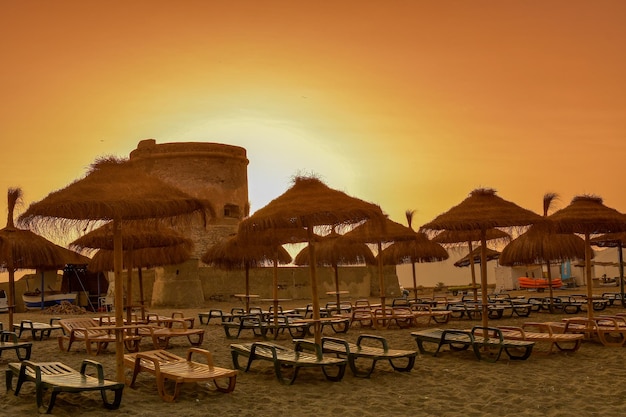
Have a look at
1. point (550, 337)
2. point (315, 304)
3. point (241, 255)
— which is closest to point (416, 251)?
point (241, 255)

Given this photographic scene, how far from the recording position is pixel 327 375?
320 inches

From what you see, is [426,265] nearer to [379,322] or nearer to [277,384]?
[379,322]

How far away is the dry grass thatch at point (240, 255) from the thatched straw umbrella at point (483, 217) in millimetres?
5996

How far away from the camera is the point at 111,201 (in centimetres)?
738

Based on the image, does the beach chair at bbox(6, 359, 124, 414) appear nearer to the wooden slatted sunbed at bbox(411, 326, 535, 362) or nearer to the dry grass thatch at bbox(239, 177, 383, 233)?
the dry grass thatch at bbox(239, 177, 383, 233)

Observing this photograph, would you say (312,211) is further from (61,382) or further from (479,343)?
(61,382)

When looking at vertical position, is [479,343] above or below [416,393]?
above

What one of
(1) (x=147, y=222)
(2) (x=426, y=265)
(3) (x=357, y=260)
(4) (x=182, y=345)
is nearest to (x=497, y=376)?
(1) (x=147, y=222)

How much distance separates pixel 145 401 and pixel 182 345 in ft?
17.4

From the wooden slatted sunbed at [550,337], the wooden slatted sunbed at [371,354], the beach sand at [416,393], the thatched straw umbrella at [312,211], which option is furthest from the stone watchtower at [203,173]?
the wooden slatted sunbed at [371,354]

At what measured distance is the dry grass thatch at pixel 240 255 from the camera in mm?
15844

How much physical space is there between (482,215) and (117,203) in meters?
4.92

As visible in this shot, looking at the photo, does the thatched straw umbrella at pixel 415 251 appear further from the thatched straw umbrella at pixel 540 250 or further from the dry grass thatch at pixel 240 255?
the dry grass thatch at pixel 240 255

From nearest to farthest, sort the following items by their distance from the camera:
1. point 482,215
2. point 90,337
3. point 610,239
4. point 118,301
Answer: point 118,301, point 482,215, point 90,337, point 610,239
